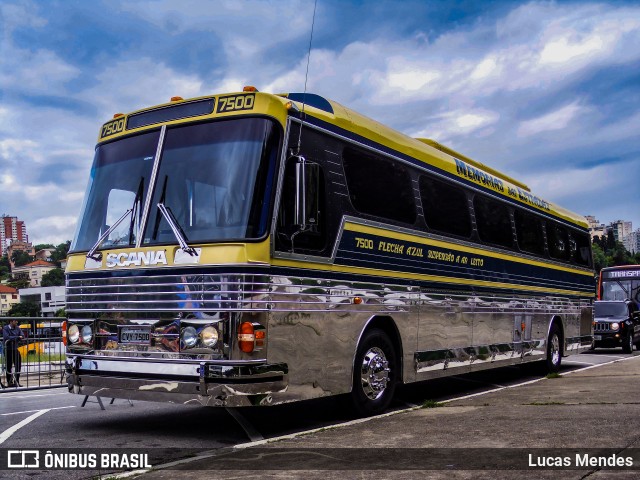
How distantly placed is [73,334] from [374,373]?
133 inches

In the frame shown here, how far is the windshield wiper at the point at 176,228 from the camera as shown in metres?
6.95

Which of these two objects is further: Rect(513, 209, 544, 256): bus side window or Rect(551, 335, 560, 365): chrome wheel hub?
Rect(551, 335, 560, 365): chrome wheel hub

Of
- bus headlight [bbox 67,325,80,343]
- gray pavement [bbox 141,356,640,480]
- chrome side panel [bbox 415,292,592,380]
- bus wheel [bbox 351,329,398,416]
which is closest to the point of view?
gray pavement [bbox 141,356,640,480]

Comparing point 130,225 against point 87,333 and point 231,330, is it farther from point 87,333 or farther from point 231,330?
point 231,330

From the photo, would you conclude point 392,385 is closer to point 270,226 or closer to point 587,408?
point 587,408

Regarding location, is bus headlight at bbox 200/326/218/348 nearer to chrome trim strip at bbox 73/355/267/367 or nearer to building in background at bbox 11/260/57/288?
chrome trim strip at bbox 73/355/267/367

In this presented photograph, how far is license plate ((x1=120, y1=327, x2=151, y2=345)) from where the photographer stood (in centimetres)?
712

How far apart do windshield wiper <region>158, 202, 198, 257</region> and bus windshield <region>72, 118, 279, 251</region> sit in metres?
0.04

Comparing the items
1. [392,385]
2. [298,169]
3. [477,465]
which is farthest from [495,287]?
[477,465]

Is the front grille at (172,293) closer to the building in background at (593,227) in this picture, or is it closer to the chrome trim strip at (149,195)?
the chrome trim strip at (149,195)

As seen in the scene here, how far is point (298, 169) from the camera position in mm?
7125

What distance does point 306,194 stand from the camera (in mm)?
7184

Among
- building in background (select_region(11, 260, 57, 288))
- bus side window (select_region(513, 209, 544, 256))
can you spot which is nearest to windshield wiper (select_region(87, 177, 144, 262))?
bus side window (select_region(513, 209, 544, 256))

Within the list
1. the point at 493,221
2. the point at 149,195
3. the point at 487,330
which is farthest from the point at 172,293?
the point at 493,221
